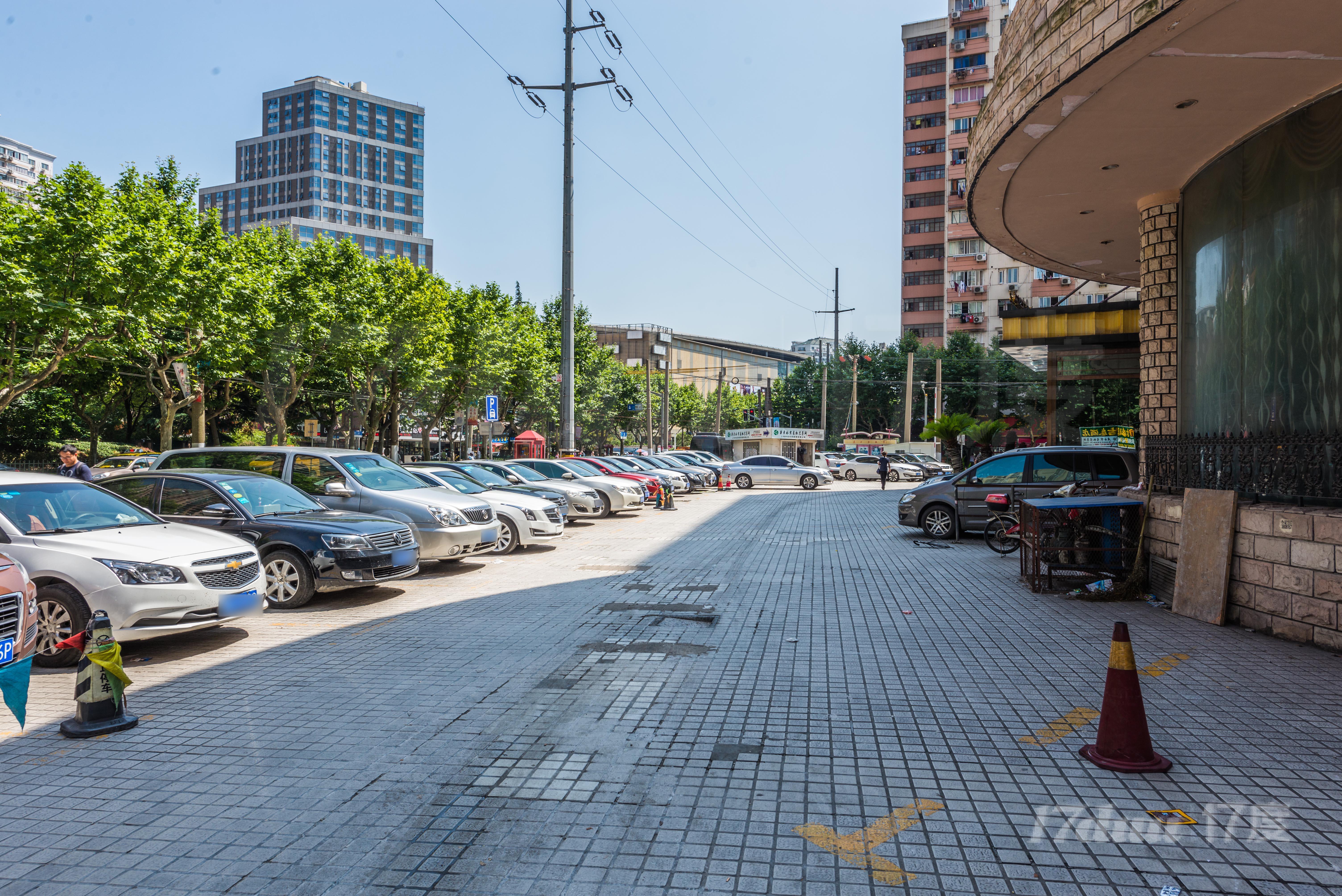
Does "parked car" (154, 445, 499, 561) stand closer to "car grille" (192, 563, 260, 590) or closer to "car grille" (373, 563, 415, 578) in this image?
"car grille" (373, 563, 415, 578)

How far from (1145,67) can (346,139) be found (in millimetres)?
134996

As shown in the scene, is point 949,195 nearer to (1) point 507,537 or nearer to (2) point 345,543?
(1) point 507,537

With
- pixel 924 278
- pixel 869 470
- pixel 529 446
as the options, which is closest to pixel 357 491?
pixel 529 446

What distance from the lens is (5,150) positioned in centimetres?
15062

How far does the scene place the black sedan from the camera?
9258mm

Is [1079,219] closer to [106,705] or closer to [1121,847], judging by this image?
[1121,847]

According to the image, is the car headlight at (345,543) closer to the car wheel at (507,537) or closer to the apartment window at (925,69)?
the car wheel at (507,537)

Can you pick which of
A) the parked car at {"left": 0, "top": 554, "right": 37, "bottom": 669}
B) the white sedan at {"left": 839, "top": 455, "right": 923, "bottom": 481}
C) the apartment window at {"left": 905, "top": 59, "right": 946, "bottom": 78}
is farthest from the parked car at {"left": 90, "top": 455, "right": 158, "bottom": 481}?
A: the apartment window at {"left": 905, "top": 59, "right": 946, "bottom": 78}

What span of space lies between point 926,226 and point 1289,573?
69103 mm

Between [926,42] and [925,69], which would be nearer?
[925,69]

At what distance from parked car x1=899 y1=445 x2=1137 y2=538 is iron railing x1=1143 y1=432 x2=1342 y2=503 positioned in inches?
92.1

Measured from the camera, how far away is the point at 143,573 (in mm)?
6758

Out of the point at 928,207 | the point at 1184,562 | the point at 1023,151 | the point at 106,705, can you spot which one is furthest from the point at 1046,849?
the point at 928,207

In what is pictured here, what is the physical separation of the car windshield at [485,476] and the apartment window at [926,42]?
67842 mm
